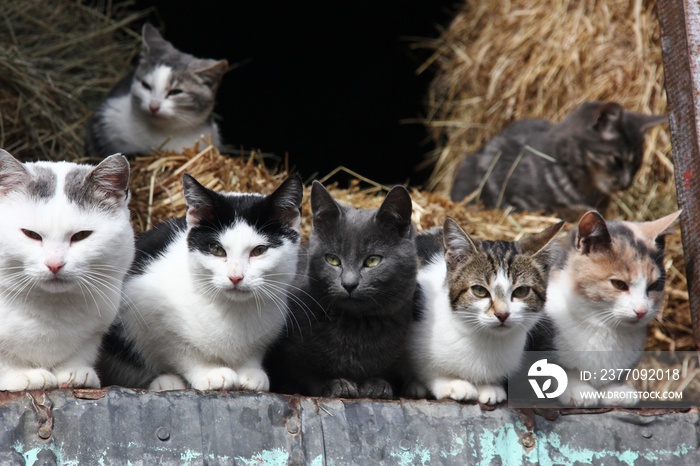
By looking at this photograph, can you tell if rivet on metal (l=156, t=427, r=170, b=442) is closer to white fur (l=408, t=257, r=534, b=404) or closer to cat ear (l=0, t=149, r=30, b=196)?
cat ear (l=0, t=149, r=30, b=196)

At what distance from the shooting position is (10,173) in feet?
7.54

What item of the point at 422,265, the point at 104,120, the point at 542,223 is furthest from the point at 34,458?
the point at 542,223

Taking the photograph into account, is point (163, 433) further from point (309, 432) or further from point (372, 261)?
point (372, 261)

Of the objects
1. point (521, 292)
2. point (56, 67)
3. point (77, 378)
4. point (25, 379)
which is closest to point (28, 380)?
point (25, 379)

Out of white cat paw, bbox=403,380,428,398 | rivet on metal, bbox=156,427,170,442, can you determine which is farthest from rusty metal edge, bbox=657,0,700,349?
rivet on metal, bbox=156,427,170,442

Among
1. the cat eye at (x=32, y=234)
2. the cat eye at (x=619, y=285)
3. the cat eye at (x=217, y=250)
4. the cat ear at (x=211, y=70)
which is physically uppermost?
the cat eye at (x=619, y=285)

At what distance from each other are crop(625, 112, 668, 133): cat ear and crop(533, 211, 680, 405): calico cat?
4.78 ft

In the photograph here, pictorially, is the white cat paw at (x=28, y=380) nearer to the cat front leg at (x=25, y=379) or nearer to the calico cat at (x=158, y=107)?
the cat front leg at (x=25, y=379)

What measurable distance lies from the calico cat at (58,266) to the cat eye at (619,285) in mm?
1517

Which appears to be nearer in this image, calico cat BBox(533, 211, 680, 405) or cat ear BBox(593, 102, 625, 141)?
calico cat BBox(533, 211, 680, 405)

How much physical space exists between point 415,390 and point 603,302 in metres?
0.67

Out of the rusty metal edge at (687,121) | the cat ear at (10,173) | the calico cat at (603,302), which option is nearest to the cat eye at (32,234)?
the cat ear at (10,173)

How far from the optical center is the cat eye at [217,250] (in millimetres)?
2473

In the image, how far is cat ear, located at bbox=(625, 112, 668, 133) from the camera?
4.30 m
